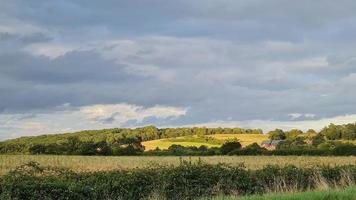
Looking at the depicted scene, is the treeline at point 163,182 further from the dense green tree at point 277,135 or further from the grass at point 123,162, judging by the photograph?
the dense green tree at point 277,135

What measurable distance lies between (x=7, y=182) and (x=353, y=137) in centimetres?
9596

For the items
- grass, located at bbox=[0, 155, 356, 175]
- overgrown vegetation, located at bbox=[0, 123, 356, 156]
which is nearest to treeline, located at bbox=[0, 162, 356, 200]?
grass, located at bbox=[0, 155, 356, 175]

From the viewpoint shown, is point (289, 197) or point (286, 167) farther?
point (286, 167)

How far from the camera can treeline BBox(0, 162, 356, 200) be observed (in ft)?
65.1

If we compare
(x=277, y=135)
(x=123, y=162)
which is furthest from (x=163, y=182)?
(x=277, y=135)

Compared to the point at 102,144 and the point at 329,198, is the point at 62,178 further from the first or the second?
the point at 102,144

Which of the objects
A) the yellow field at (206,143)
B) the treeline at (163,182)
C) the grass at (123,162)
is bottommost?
the treeline at (163,182)

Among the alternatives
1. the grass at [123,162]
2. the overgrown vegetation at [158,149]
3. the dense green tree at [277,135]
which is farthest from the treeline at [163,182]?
the dense green tree at [277,135]

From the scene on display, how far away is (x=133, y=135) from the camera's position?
108m

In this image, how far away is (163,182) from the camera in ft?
72.1

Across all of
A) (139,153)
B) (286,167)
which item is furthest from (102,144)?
(286,167)

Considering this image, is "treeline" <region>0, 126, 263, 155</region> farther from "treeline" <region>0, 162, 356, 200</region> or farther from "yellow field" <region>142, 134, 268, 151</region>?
"treeline" <region>0, 162, 356, 200</region>

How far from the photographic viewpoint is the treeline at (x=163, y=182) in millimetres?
19828

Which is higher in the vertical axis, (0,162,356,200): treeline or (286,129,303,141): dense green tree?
(286,129,303,141): dense green tree
